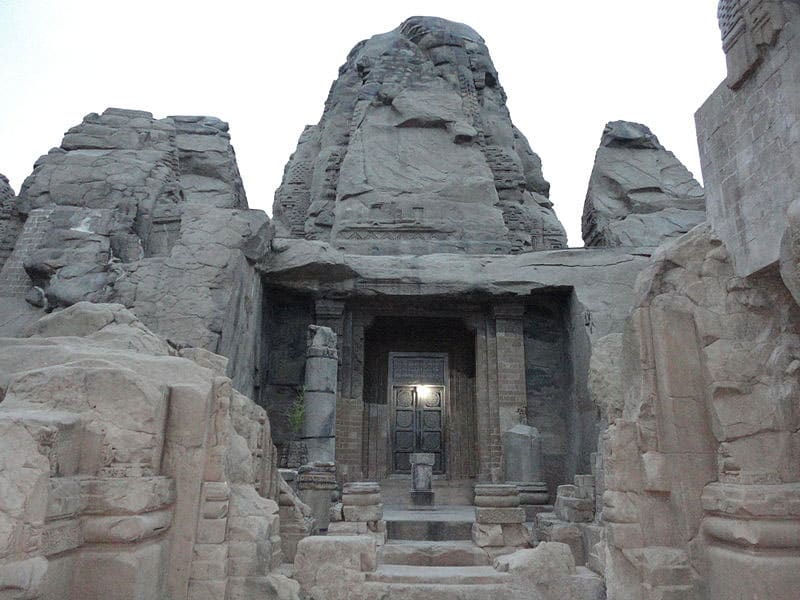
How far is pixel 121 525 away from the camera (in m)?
3.45

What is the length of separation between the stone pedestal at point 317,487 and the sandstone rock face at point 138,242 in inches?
98.8

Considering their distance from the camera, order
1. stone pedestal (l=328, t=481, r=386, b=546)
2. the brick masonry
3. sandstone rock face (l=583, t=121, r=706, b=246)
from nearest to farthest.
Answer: stone pedestal (l=328, t=481, r=386, b=546), the brick masonry, sandstone rock face (l=583, t=121, r=706, b=246)

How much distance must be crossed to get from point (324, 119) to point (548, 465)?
51.2ft

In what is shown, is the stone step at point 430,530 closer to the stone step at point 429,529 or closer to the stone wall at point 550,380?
the stone step at point 429,529

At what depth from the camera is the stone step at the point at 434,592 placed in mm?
5816

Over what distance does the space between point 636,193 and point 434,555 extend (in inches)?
621

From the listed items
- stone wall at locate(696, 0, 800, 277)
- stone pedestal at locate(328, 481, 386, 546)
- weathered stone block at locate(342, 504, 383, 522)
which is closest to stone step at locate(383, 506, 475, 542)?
stone pedestal at locate(328, 481, 386, 546)

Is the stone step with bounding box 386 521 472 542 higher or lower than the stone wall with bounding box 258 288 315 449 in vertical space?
lower

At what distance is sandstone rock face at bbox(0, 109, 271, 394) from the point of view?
11180 millimetres

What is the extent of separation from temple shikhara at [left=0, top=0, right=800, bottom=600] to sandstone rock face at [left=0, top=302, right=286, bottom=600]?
0.6 inches

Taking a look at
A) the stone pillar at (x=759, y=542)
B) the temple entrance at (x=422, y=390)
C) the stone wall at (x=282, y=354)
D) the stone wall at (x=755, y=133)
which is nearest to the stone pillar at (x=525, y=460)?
the temple entrance at (x=422, y=390)

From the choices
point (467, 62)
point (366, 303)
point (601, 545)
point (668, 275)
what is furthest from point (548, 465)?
point (467, 62)

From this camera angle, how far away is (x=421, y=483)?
512 inches

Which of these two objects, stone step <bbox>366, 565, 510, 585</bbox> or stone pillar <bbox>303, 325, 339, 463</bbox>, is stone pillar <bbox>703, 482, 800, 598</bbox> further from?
stone pillar <bbox>303, 325, 339, 463</bbox>
